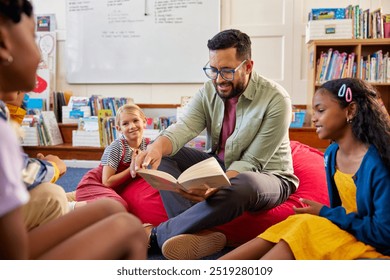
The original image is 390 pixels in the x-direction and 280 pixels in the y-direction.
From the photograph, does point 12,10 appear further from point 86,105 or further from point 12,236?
point 86,105

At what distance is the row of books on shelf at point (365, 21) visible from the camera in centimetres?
316

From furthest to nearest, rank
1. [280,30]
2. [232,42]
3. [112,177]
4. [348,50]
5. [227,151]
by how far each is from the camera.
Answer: [280,30], [348,50], [112,177], [227,151], [232,42]

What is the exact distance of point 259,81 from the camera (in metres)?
1.75

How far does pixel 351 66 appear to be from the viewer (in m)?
3.21

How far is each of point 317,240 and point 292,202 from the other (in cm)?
55

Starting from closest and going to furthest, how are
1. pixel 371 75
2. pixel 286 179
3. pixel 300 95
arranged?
pixel 286 179, pixel 371 75, pixel 300 95

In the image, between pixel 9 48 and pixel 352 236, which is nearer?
pixel 9 48

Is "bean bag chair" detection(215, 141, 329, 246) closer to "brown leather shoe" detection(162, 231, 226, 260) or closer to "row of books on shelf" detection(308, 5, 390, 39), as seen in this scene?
"brown leather shoe" detection(162, 231, 226, 260)

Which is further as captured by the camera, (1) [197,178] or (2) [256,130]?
(2) [256,130]

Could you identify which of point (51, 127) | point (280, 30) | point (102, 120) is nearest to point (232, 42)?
point (280, 30)

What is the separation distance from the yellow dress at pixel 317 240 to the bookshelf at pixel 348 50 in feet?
7.55
